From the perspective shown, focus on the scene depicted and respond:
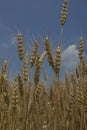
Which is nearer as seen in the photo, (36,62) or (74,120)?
(36,62)

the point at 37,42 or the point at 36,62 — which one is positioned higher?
the point at 37,42

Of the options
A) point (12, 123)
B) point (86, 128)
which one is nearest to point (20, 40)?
point (12, 123)

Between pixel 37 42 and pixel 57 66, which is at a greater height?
pixel 37 42

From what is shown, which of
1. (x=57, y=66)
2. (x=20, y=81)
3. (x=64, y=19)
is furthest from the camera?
(x=64, y=19)

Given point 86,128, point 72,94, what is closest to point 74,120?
point 72,94

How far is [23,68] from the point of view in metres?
2.83

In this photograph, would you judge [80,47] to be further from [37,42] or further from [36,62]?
[36,62]

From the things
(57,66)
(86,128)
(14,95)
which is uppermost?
(57,66)

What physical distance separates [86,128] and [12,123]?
23.3 inches

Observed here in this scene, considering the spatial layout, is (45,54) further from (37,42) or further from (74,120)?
(74,120)

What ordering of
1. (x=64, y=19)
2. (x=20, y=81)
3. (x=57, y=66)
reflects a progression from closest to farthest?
(x=57, y=66) → (x=20, y=81) → (x=64, y=19)

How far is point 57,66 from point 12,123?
647 millimetres

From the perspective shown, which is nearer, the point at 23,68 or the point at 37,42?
the point at 23,68

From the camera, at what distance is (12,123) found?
2908 mm
